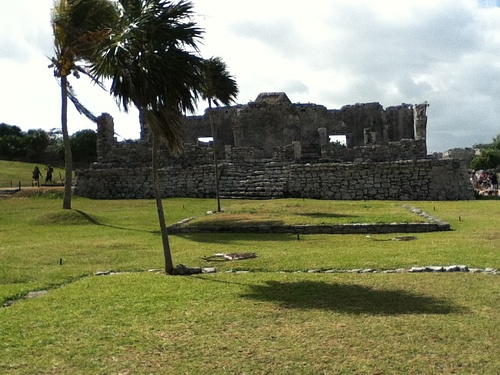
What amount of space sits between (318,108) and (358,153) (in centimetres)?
767

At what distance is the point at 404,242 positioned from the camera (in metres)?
11.0

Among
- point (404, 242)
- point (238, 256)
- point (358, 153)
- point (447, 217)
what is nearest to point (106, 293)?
point (238, 256)

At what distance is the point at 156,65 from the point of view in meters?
7.49

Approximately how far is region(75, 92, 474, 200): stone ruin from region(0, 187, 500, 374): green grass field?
10994 mm

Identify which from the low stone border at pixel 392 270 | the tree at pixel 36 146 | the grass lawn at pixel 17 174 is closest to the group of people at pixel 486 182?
the low stone border at pixel 392 270

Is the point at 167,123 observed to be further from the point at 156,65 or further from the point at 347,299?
the point at 347,299

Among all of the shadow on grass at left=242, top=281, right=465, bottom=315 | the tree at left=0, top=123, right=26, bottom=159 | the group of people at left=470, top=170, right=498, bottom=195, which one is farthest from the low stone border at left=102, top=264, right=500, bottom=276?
the tree at left=0, top=123, right=26, bottom=159

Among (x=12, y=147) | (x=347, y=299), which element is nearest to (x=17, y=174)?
(x=12, y=147)

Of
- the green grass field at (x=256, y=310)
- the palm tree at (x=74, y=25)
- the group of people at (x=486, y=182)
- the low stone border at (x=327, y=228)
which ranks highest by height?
the palm tree at (x=74, y=25)

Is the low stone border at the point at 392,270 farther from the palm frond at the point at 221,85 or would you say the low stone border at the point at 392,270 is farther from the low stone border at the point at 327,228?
the palm frond at the point at 221,85

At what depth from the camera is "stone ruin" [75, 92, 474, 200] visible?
22.5 meters

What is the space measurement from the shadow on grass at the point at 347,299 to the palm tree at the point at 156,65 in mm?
2738

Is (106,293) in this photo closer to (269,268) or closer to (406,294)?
(269,268)

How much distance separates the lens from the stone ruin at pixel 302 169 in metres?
22.5
